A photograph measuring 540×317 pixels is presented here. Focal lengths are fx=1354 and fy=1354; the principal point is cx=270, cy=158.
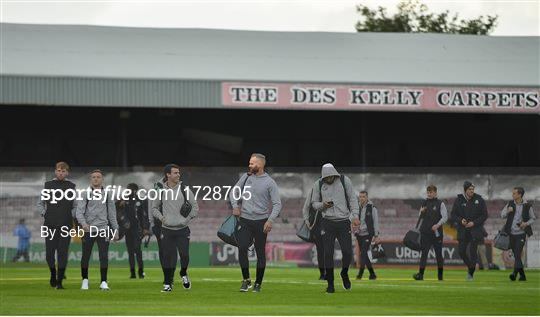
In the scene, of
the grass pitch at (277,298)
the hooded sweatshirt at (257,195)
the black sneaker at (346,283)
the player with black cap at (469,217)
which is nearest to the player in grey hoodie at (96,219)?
the grass pitch at (277,298)

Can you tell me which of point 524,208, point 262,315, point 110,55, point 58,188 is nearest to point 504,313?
point 262,315

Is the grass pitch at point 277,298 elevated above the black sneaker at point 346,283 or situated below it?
below

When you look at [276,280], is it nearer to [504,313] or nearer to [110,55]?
[504,313]

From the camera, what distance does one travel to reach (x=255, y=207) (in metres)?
21.1

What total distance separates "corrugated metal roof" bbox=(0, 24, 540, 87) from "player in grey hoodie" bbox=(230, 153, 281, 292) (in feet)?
70.9

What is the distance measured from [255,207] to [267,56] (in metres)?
26.4

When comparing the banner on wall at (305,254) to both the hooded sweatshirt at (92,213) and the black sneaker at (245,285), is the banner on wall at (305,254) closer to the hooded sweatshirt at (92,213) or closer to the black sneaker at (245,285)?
the hooded sweatshirt at (92,213)

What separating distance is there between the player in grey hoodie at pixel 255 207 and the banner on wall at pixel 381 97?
2105cm

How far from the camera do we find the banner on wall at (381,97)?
4225 cm

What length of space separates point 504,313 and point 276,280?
9852 millimetres

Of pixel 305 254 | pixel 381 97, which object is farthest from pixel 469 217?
pixel 381 97

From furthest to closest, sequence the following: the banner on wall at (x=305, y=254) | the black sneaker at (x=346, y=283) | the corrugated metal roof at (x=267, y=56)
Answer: the corrugated metal roof at (x=267, y=56) → the banner on wall at (x=305, y=254) → the black sneaker at (x=346, y=283)

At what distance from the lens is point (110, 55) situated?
45594mm

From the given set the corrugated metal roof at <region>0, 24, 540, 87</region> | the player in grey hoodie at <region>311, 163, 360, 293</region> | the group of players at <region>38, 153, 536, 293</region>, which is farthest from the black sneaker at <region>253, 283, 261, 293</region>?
the corrugated metal roof at <region>0, 24, 540, 87</region>
